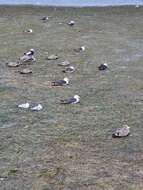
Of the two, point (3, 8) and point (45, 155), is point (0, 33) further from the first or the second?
point (45, 155)

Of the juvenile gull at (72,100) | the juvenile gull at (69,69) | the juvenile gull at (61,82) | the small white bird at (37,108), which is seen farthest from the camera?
the juvenile gull at (69,69)

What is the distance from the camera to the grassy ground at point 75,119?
14.0 feet

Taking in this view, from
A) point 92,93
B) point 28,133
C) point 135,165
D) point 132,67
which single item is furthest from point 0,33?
point 135,165

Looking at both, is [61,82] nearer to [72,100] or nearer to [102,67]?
[72,100]

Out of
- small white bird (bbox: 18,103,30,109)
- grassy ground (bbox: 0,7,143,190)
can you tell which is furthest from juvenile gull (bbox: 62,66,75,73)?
small white bird (bbox: 18,103,30,109)

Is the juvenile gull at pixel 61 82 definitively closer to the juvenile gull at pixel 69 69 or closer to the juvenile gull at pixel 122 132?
the juvenile gull at pixel 69 69

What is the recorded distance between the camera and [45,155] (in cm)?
466

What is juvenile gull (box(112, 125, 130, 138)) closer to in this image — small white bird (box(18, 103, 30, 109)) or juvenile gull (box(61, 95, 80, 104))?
juvenile gull (box(61, 95, 80, 104))

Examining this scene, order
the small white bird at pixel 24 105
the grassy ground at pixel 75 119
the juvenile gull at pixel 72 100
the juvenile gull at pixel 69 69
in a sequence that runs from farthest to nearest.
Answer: the juvenile gull at pixel 69 69 < the juvenile gull at pixel 72 100 < the small white bird at pixel 24 105 < the grassy ground at pixel 75 119

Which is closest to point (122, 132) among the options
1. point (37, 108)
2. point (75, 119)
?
point (75, 119)

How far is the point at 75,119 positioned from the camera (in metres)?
5.55

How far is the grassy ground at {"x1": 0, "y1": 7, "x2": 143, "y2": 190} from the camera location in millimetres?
4277

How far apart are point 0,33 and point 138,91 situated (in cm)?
547

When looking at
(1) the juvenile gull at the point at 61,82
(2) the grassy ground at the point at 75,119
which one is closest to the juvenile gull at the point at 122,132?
(2) the grassy ground at the point at 75,119
